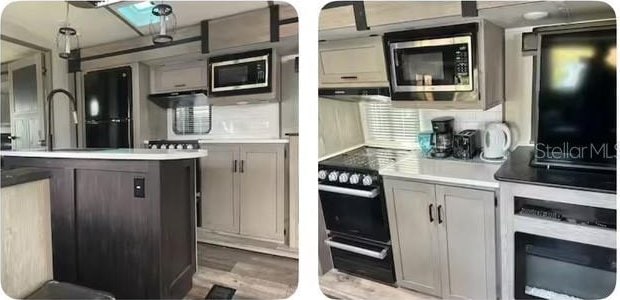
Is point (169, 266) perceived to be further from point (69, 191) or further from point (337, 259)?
point (337, 259)

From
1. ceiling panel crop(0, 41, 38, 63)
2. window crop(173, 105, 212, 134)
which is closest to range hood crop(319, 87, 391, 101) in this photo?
window crop(173, 105, 212, 134)

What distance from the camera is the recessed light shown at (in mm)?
1163

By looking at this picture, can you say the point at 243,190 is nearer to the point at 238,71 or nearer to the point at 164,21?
the point at 238,71

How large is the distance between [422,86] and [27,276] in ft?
4.66

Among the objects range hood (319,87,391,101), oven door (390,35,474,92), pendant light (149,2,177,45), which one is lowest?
range hood (319,87,391,101)

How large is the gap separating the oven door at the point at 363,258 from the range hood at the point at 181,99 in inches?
27.3

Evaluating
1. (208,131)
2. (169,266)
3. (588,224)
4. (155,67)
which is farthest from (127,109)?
(588,224)

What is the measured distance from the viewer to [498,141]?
4.91 feet

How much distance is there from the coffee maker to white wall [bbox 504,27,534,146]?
278 mm

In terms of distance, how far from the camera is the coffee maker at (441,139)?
1.48 meters

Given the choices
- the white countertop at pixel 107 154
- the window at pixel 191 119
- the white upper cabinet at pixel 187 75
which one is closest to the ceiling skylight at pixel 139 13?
the white upper cabinet at pixel 187 75

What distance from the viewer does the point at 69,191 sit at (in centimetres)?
105

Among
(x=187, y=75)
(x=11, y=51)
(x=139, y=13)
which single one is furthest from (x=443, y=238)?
(x=11, y=51)

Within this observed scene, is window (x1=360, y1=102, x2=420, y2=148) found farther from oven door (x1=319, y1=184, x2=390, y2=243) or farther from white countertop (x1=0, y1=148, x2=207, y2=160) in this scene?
white countertop (x1=0, y1=148, x2=207, y2=160)
